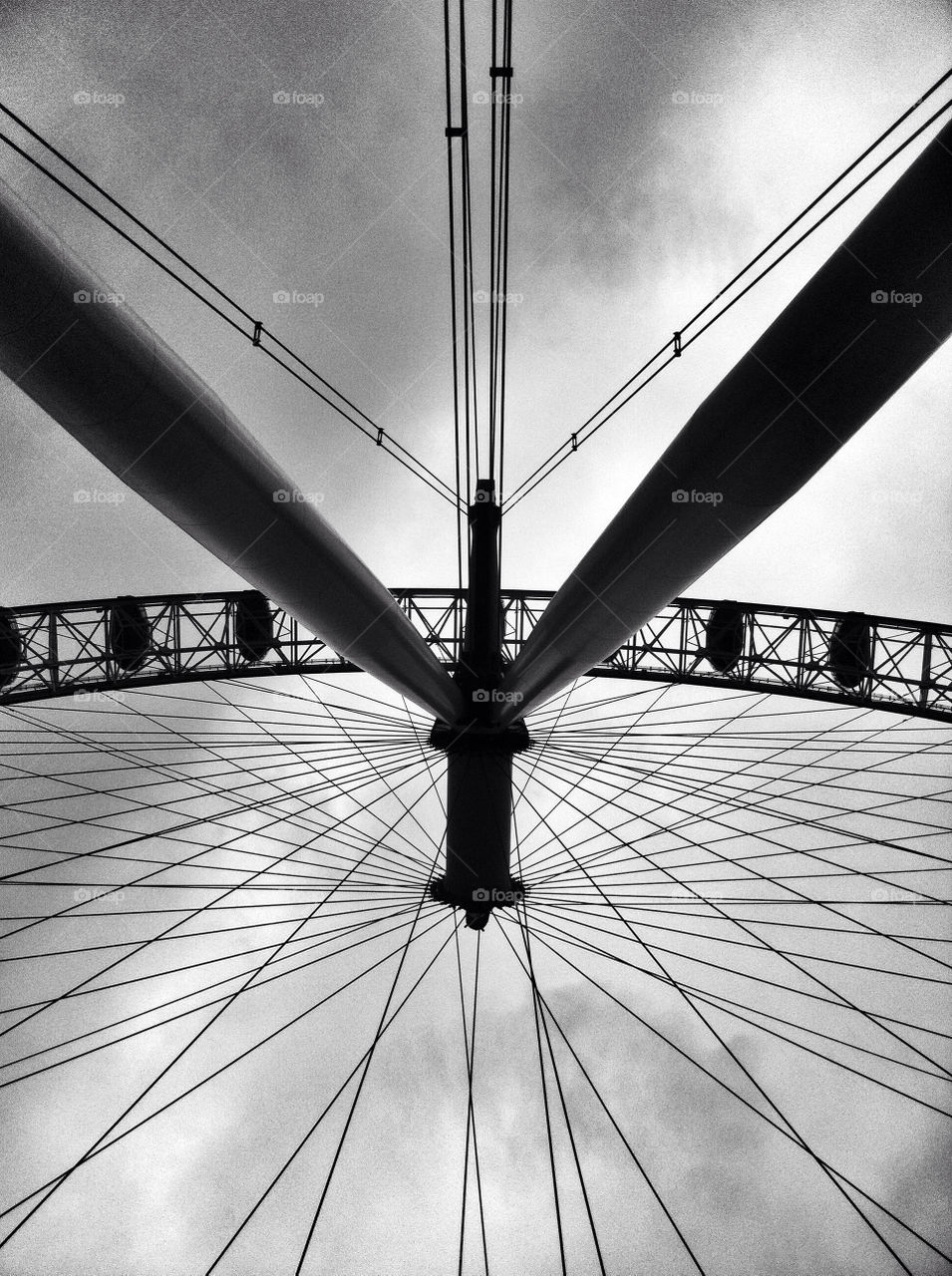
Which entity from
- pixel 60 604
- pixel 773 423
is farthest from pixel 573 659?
pixel 60 604

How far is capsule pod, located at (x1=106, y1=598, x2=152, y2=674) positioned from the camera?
16062 mm

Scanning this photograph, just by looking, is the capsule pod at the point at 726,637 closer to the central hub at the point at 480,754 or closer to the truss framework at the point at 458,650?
the truss framework at the point at 458,650

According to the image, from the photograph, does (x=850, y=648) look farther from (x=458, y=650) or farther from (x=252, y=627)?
(x=252, y=627)

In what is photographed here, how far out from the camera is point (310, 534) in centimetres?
579

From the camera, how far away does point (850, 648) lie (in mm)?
15844

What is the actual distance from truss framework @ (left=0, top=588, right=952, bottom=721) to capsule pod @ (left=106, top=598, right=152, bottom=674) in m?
0.08

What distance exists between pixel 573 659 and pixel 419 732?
16.5 feet

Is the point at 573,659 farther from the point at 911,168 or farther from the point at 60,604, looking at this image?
the point at 60,604

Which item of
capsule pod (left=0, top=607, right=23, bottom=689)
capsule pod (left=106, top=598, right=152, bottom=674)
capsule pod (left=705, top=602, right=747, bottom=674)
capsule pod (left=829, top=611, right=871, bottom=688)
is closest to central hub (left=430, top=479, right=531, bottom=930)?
capsule pod (left=705, top=602, right=747, bottom=674)

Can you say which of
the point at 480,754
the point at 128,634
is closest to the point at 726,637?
the point at 480,754

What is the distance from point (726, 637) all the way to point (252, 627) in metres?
11.4

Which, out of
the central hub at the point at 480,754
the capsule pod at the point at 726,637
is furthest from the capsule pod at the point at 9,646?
the capsule pod at the point at 726,637

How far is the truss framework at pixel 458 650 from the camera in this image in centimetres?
1547

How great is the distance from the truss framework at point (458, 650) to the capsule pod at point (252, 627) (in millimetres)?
55
